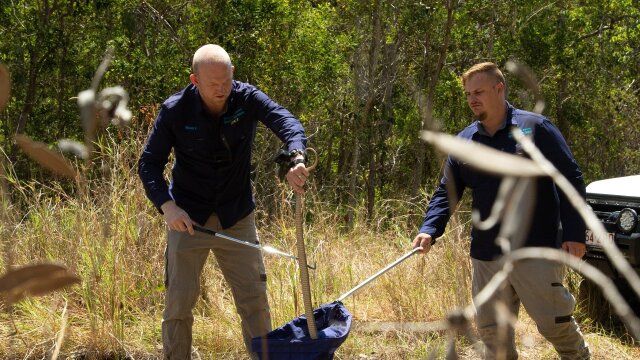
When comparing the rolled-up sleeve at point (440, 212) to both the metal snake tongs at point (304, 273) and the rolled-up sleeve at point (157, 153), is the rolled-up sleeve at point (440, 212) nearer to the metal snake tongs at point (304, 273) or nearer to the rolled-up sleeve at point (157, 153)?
the metal snake tongs at point (304, 273)

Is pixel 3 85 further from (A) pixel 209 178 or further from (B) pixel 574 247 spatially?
(A) pixel 209 178

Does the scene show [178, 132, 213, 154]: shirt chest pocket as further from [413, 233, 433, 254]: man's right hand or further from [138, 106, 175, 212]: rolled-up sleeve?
[413, 233, 433, 254]: man's right hand

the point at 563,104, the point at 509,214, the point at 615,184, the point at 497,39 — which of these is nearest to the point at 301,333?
the point at 615,184

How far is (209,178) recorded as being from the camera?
476cm

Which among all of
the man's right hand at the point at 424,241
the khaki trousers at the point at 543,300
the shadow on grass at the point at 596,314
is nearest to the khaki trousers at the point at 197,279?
the man's right hand at the point at 424,241

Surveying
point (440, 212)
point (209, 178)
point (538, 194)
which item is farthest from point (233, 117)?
point (538, 194)

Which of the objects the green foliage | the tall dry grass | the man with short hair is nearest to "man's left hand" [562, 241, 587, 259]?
the man with short hair

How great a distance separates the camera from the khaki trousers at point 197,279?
4879 mm

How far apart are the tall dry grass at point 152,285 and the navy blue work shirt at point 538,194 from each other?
1.94 ft

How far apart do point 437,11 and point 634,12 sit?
535 centimetres

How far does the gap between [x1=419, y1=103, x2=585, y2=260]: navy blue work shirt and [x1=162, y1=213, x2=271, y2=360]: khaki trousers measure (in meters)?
0.97

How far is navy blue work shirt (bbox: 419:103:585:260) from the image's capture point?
14.2 feet

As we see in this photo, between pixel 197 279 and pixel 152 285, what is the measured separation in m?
0.96

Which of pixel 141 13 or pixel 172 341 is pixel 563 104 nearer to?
pixel 141 13
